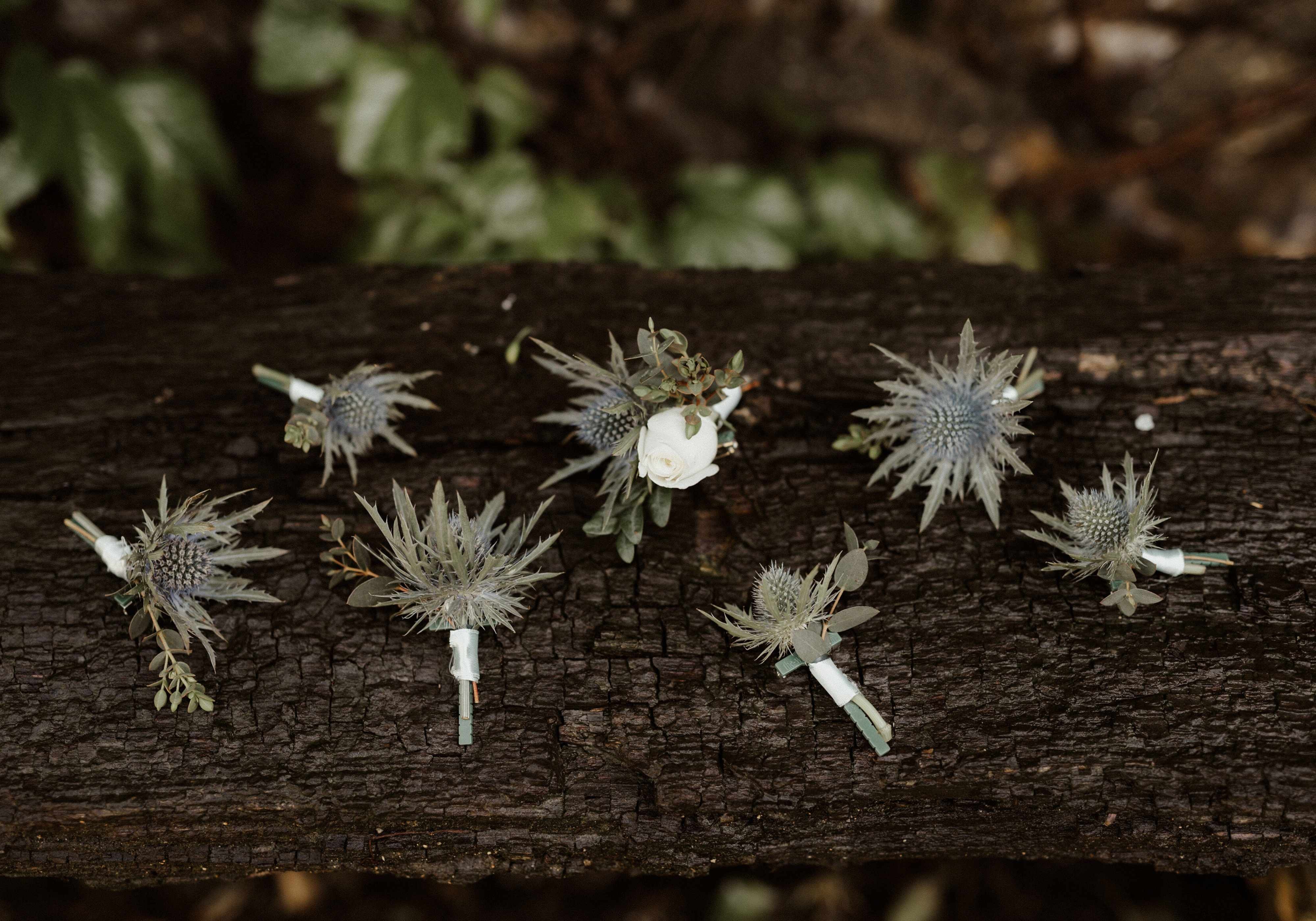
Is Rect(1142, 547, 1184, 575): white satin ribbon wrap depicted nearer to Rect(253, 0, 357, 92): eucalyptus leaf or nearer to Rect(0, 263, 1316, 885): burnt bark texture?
Rect(0, 263, 1316, 885): burnt bark texture

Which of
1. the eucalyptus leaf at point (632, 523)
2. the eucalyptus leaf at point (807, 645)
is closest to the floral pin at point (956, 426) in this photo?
the eucalyptus leaf at point (807, 645)

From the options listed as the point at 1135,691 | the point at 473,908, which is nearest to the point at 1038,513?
the point at 1135,691

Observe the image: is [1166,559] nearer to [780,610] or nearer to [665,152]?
[780,610]

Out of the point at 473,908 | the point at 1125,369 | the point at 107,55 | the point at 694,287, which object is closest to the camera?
the point at 1125,369

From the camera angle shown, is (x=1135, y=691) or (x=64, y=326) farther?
(x=64, y=326)

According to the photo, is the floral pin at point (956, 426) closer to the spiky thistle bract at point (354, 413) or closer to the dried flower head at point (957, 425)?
the dried flower head at point (957, 425)

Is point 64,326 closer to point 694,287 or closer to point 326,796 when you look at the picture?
point 326,796
